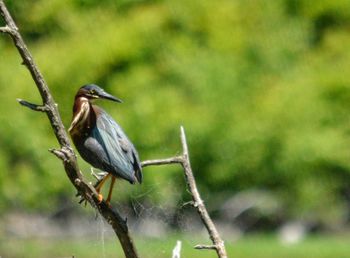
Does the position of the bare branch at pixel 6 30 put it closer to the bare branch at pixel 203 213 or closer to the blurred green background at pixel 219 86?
the bare branch at pixel 203 213

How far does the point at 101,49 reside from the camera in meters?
30.6

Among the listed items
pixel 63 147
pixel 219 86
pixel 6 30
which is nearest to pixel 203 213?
pixel 63 147

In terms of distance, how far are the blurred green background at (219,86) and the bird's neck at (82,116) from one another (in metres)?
23.3

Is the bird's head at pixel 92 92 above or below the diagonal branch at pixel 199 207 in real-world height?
above

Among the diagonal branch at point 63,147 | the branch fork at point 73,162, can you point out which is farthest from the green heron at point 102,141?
the diagonal branch at point 63,147

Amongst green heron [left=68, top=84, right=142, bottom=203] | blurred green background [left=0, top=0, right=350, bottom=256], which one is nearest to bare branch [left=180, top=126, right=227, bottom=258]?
green heron [left=68, top=84, right=142, bottom=203]

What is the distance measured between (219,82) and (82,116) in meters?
27.3

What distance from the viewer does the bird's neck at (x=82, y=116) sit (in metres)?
3.92

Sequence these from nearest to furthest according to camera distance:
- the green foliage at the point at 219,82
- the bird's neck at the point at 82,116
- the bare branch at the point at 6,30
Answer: the bare branch at the point at 6,30, the bird's neck at the point at 82,116, the green foliage at the point at 219,82

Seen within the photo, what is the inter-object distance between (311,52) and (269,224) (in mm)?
4530

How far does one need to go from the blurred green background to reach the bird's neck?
2334 centimetres

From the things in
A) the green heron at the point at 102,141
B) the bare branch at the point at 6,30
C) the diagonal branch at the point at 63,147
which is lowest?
the diagonal branch at the point at 63,147

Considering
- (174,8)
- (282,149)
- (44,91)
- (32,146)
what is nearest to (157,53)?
(174,8)

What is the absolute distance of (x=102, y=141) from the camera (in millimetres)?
4066
